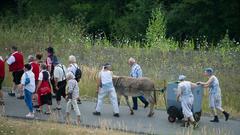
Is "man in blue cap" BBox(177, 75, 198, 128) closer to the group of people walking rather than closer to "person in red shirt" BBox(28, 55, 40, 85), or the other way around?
the group of people walking

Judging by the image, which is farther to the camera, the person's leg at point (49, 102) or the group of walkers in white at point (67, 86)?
the person's leg at point (49, 102)

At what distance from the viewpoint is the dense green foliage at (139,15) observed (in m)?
46.1

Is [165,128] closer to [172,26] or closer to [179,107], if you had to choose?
[179,107]

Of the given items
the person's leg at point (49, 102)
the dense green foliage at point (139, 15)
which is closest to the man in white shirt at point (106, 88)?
the person's leg at point (49, 102)

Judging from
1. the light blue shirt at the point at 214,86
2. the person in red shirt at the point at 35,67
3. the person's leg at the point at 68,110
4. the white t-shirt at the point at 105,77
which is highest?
the person in red shirt at the point at 35,67

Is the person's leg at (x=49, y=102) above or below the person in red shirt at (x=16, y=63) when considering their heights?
below

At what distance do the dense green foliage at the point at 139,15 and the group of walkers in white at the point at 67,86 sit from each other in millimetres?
21759

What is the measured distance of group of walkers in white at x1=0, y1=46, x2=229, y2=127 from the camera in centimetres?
1800

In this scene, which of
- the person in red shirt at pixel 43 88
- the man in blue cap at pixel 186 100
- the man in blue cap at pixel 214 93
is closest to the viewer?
the man in blue cap at pixel 186 100

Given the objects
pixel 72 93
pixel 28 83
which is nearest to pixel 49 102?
pixel 28 83

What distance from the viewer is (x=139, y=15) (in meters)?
49.5

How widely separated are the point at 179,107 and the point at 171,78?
615cm

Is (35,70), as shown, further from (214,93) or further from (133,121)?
(214,93)

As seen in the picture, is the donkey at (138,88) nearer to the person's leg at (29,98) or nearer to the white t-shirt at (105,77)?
the white t-shirt at (105,77)
